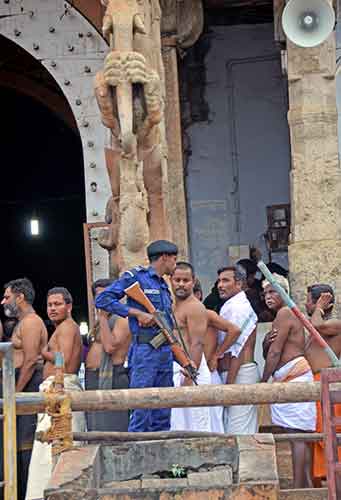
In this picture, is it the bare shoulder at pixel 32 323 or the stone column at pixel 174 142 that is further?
the stone column at pixel 174 142

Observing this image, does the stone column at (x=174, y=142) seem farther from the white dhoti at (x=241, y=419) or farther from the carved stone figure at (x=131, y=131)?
the white dhoti at (x=241, y=419)

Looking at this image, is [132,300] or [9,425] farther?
[132,300]

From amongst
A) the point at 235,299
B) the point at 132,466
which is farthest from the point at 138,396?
the point at 235,299

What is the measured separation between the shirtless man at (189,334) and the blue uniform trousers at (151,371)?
61 centimetres

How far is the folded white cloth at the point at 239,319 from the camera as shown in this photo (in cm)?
868

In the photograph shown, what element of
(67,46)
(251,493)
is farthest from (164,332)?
(67,46)

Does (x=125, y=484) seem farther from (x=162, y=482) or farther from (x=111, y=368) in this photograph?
(x=111, y=368)

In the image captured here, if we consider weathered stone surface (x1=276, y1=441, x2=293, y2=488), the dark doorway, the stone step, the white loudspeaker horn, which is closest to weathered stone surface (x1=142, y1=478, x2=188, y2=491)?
the stone step

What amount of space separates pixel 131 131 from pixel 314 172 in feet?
7.05

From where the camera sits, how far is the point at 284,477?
8.76 m

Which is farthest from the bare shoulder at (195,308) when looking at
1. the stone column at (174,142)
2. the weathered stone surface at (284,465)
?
the stone column at (174,142)

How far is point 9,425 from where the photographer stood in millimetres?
5461

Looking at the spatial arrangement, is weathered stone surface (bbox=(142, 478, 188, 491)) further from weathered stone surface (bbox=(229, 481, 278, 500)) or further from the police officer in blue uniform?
the police officer in blue uniform

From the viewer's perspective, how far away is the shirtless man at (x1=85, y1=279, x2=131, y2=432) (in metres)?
8.24
